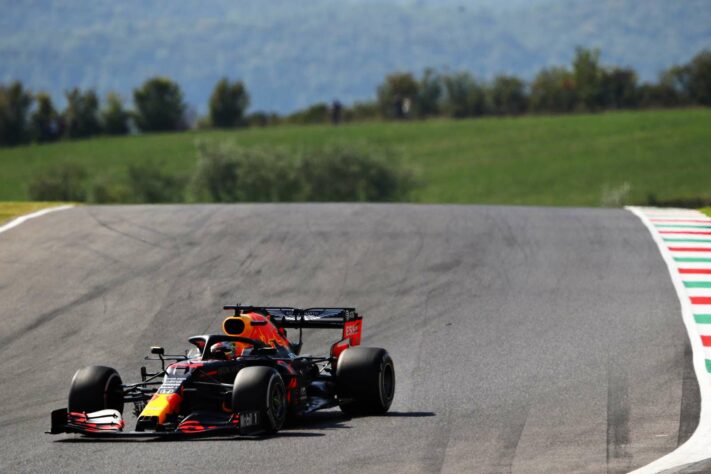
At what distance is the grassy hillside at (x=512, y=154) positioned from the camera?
5403 cm

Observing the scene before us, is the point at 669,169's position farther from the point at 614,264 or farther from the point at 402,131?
the point at 614,264

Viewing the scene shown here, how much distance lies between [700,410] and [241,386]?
14.6 feet

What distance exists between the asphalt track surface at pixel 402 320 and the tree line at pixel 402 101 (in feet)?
156

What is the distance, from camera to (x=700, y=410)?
12172mm

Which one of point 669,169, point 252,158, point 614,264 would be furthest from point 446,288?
point 669,169

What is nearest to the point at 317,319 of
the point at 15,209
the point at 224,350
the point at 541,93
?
the point at 224,350

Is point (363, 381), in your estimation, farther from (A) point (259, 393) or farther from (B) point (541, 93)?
(B) point (541, 93)

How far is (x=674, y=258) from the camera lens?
21.0 metres

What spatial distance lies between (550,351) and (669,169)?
40.9 meters

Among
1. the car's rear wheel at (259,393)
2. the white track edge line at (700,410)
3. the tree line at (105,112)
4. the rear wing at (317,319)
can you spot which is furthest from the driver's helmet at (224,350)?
the tree line at (105,112)

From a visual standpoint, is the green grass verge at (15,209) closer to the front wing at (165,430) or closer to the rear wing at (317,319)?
the rear wing at (317,319)

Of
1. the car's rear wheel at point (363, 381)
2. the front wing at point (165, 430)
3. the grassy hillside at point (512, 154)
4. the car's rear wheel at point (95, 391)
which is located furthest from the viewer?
the grassy hillside at point (512, 154)

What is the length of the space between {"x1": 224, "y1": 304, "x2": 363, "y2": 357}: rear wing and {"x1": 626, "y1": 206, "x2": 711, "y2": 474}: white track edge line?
11.9ft

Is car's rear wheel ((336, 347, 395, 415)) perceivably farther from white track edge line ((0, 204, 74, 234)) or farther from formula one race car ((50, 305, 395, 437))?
white track edge line ((0, 204, 74, 234))
